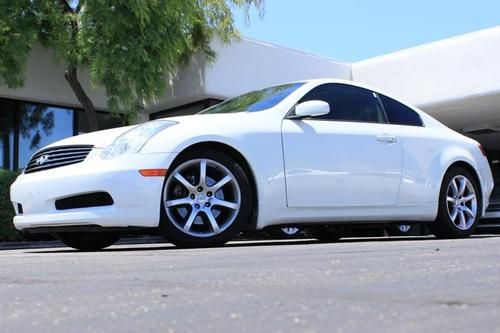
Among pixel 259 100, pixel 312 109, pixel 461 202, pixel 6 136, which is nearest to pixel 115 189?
pixel 259 100

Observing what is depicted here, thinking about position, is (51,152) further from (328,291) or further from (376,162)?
(328,291)

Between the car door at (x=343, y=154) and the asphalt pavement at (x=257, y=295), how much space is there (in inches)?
63.8

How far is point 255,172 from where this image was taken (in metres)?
5.44

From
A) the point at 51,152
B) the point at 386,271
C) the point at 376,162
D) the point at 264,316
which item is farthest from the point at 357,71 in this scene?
the point at 264,316

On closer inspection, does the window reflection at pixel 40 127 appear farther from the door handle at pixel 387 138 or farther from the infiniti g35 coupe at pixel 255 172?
the door handle at pixel 387 138

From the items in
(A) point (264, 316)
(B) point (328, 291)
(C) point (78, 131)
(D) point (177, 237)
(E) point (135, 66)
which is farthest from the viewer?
(C) point (78, 131)

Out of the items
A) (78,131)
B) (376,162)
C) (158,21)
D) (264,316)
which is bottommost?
(264,316)

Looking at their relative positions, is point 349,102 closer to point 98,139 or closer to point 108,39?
point 98,139

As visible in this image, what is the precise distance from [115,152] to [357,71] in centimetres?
1171

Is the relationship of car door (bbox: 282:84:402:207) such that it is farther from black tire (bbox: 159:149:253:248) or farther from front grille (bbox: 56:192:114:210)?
front grille (bbox: 56:192:114:210)

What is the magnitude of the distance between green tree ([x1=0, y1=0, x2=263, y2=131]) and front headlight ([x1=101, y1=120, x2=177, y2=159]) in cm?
558

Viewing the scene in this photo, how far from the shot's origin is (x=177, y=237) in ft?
16.9

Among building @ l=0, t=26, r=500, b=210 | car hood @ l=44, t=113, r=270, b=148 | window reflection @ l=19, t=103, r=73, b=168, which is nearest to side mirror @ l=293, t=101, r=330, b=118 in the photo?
car hood @ l=44, t=113, r=270, b=148

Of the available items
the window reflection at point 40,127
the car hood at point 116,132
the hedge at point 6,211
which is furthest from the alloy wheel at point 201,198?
the window reflection at point 40,127
